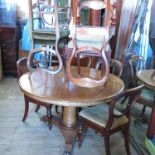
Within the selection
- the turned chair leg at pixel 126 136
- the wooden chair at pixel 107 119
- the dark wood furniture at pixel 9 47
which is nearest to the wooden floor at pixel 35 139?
the turned chair leg at pixel 126 136

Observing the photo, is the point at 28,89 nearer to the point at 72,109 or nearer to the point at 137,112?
the point at 72,109

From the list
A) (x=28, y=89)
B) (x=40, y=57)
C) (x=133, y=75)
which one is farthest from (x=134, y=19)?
(x=28, y=89)

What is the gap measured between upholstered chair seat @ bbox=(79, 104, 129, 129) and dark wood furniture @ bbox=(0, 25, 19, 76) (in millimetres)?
2464

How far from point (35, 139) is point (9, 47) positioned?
2.24m

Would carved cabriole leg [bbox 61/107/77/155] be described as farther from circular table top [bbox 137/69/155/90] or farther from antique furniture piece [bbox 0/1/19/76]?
antique furniture piece [bbox 0/1/19/76]

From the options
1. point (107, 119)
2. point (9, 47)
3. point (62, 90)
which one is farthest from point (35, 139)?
point (9, 47)

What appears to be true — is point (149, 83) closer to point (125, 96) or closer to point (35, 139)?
point (125, 96)

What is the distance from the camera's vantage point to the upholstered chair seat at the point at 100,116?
1.95 meters

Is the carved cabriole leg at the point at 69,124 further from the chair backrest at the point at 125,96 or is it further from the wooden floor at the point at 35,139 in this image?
the chair backrest at the point at 125,96

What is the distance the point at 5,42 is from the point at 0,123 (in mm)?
1869

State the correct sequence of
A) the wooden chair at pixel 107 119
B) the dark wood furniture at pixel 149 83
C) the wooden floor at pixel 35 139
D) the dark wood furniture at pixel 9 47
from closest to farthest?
the wooden chair at pixel 107 119 < the dark wood furniture at pixel 149 83 < the wooden floor at pixel 35 139 < the dark wood furniture at pixel 9 47

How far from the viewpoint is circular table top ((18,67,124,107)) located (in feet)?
5.82

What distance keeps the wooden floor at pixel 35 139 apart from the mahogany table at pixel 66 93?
16cm

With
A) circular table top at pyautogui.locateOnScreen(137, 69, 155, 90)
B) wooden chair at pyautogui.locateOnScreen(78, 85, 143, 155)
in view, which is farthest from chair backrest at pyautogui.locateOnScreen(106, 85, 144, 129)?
circular table top at pyautogui.locateOnScreen(137, 69, 155, 90)
